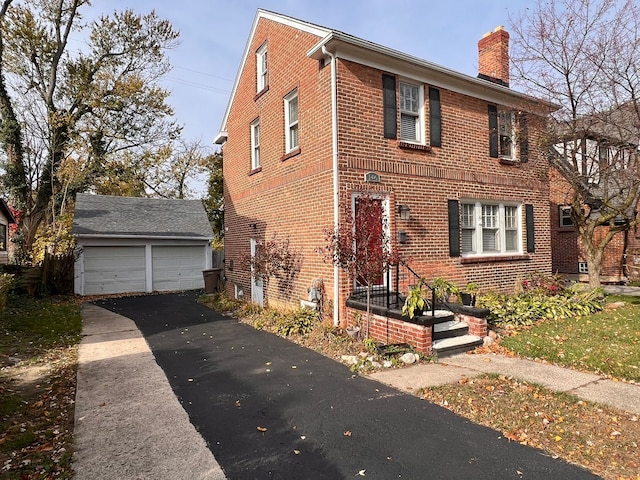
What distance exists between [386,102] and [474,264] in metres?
4.56

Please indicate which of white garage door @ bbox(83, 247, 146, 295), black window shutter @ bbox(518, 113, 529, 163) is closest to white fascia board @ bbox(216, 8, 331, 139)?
black window shutter @ bbox(518, 113, 529, 163)

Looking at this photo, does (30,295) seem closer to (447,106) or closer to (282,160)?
(282,160)

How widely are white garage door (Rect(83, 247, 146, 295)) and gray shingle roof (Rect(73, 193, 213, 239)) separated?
0.87 meters

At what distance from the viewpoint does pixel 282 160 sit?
10094mm

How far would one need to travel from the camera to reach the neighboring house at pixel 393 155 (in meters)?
8.12

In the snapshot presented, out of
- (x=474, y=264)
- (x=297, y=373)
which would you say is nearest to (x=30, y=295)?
(x=297, y=373)

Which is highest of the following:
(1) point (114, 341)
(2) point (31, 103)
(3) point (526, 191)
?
(2) point (31, 103)

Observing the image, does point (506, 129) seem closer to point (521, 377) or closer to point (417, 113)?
point (417, 113)

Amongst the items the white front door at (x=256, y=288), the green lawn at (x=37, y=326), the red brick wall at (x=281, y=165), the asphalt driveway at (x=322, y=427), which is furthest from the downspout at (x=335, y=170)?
the green lawn at (x=37, y=326)

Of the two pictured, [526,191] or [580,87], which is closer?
[580,87]

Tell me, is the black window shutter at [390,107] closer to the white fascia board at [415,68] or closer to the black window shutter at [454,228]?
the white fascia board at [415,68]

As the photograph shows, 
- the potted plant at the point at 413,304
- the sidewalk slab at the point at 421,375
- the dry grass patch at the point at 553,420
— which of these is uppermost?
the potted plant at the point at 413,304

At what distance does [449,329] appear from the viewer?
7.11 m

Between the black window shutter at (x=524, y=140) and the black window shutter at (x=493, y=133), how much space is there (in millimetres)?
822
